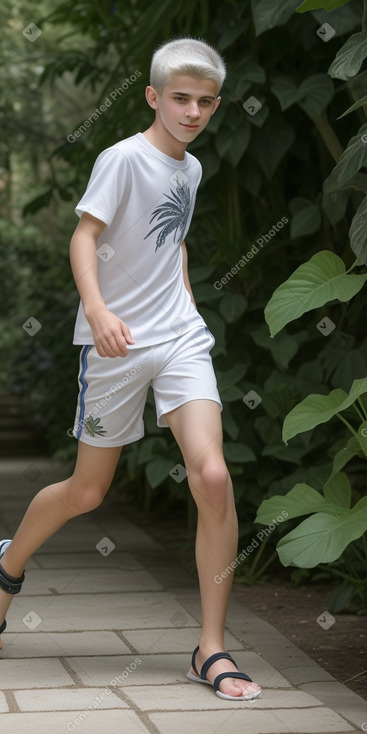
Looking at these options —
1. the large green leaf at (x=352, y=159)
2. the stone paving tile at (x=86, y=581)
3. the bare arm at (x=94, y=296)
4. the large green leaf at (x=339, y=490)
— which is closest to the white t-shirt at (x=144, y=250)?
the bare arm at (x=94, y=296)

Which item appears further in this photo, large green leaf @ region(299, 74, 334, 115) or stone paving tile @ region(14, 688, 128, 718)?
large green leaf @ region(299, 74, 334, 115)

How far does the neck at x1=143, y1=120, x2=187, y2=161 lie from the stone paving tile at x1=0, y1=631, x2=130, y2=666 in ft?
4.81

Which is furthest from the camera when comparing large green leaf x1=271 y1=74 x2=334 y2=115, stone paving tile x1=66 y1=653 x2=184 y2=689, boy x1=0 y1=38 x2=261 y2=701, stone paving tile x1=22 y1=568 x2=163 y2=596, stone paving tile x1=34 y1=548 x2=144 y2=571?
stone paving tile x1=34 y1=548 x2=144 y2=571

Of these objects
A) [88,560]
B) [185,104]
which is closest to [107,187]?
[185,104]

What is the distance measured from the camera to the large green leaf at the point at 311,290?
2961 millimetres

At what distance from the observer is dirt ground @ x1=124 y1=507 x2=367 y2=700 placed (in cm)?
346

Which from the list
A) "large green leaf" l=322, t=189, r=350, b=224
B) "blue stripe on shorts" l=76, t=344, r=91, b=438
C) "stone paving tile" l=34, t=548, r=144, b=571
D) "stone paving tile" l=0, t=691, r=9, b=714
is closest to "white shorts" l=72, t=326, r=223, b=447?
"blue stripe on shorts" l=76, t=344, r=91, b=438

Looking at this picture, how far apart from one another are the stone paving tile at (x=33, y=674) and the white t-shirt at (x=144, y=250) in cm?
92

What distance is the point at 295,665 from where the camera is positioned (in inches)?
134

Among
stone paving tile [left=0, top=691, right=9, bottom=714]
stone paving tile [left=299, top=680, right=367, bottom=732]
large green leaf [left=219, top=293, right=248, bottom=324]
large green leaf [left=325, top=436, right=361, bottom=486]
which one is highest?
stone paving tile [left=0, top=691, right=9, bottom=714]

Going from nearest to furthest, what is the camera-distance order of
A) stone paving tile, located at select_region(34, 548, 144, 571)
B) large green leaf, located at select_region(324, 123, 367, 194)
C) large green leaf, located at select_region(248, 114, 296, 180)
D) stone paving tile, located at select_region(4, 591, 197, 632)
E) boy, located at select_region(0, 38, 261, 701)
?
large green leaf, located at select_region(324, 123, 367, 194), boy, located at select_region(0, 38, 261, 701), stone paving tile, located at select_region(4, 591, 197, 632), large green leaf, located at select_region(248, 114, 296, 180), stone paving tile, located at select_region(34, 548, 144, 571)

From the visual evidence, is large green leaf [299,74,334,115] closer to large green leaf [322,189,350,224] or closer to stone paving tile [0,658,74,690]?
large green leaf [322,189,350,224]

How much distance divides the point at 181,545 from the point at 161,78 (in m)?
2.57

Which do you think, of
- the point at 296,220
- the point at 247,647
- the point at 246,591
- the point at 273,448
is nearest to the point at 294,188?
the point at 296,220
